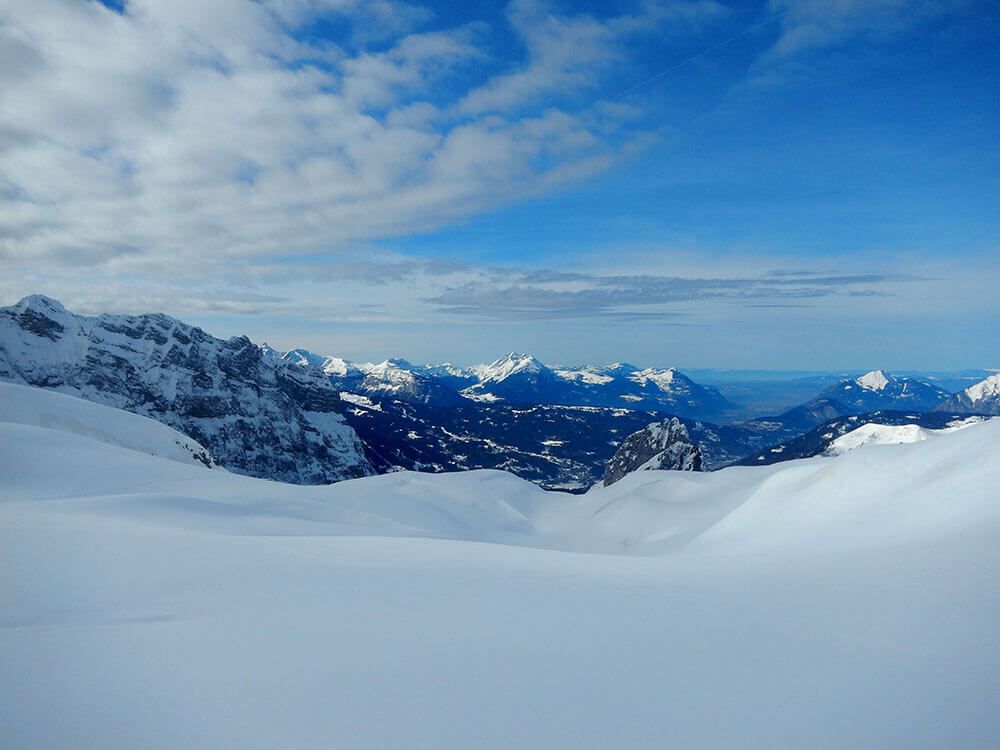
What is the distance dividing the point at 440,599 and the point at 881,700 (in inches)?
173

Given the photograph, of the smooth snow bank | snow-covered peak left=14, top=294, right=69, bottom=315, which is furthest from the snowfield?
snow-covered peak left=14, top=294, right=69, bottom=315

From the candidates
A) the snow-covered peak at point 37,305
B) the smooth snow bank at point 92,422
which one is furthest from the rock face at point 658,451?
the snow-covered peak at point 37,305

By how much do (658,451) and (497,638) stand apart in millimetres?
117654

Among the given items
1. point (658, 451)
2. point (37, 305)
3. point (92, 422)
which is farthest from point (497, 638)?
point (37, 305)

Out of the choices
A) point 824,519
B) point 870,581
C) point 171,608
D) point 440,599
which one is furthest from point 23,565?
point 824,519

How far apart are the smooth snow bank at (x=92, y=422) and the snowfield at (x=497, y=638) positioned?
4130 centimetres

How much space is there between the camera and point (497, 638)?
5258 millimetres

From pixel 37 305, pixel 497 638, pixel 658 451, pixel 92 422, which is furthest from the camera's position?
pixel 37 305

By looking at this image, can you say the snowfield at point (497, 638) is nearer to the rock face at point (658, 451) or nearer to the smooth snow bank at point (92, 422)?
the smooth snow bank at point (92, 422)

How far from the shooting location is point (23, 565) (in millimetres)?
6973

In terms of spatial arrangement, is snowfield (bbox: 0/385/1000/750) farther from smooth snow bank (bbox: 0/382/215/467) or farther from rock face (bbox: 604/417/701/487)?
rock face (bbox: 604/417/701/487)

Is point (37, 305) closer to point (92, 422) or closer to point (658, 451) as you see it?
point (92, 422)

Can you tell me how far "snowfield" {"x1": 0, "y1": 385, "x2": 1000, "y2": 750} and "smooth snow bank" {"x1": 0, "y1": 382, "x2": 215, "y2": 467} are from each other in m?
41.3

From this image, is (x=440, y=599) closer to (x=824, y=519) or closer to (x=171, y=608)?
(x=171, y=608)
